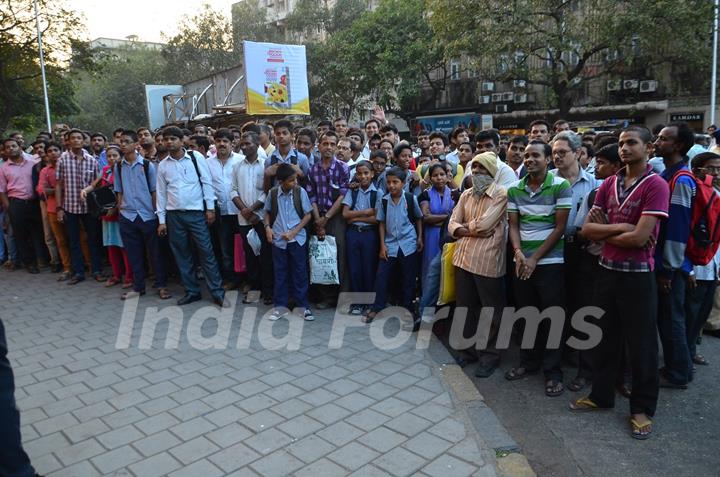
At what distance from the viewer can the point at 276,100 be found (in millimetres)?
14281

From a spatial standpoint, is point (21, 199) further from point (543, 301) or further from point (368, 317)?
point (543, 301)

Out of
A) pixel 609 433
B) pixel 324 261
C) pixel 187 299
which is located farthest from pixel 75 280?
pixel 609 433

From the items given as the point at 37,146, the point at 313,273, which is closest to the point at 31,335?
the point at 313,273

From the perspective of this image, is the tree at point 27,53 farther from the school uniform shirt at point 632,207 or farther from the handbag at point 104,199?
the school uniform shirt at point 632,207

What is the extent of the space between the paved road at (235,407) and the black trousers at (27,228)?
133 inches

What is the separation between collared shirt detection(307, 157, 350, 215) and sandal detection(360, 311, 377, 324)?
1.29 meters

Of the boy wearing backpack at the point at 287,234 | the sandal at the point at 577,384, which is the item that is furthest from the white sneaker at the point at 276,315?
the sandal at the point at 577,384

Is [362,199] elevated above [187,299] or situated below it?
above

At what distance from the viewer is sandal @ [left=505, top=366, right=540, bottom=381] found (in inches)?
177

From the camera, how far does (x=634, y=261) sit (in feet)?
11.4

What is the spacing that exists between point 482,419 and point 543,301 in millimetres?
1182

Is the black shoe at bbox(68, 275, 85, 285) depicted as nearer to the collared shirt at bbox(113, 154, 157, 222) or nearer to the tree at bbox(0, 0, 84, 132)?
the collared shirt at bbox(113, 154, 157, 222)

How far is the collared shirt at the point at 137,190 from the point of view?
21.5 feet

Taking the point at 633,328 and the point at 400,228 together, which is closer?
the point at 633,328
